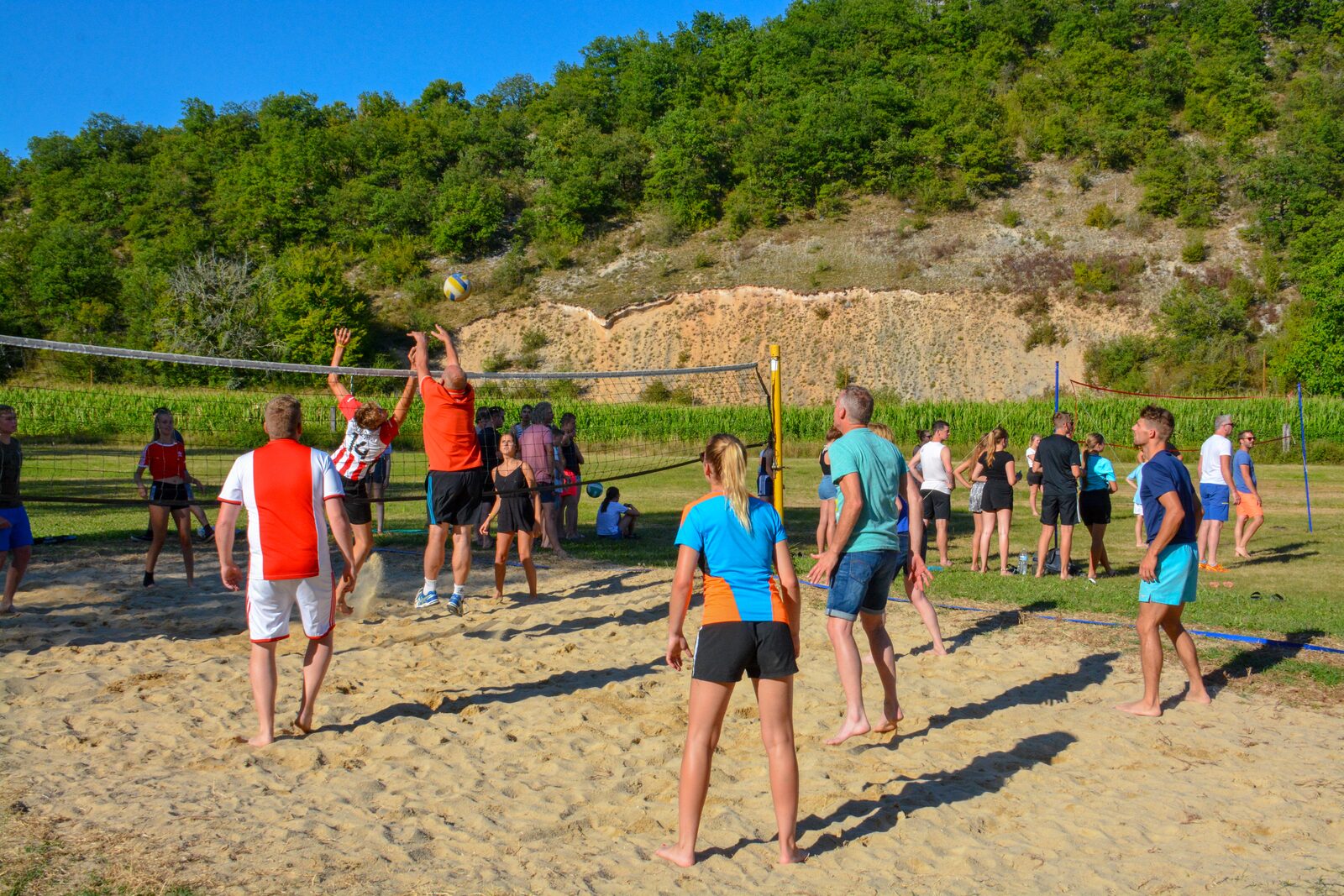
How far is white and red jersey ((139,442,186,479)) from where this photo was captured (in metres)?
8.74

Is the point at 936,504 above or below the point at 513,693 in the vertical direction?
above

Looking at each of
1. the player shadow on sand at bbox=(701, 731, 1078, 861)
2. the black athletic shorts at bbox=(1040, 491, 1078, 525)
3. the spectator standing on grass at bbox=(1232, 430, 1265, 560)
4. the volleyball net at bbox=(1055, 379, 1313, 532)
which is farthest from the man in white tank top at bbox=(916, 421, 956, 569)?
the volleyball net at bbox=(1055, 379, 1313, 532)

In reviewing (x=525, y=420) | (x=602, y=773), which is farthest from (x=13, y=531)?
(x=525, y=420)

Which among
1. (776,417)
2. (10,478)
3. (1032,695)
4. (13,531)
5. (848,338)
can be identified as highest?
(848,338)

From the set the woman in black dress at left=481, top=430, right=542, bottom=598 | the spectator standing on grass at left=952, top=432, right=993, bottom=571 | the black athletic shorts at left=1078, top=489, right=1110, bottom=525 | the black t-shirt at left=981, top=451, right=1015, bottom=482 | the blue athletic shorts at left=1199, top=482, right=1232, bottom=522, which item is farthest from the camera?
the blue athletic shorts at left=1199, top=482, right=1232, bottom=522

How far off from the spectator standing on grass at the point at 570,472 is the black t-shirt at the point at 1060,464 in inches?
214

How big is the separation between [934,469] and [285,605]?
23.3 ft

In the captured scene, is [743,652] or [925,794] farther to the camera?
[925,794]

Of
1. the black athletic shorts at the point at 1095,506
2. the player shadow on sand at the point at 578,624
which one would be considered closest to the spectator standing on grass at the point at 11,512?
the player shadow on sand at the point at 578,624

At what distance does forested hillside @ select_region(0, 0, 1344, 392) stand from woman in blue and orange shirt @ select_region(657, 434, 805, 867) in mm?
37172

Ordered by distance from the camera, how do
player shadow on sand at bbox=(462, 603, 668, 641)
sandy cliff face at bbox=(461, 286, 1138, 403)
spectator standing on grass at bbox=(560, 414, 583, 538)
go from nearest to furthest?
player shadow on sand at bbox=(462, 603, 668, 641) < spectator standing on grass at bbox=(560, 414, 583, 538) < sandy cliff face at bbox=(461, 286, 1138, 403)

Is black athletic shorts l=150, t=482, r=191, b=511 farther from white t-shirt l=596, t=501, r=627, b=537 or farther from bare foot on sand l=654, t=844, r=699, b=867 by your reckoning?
bare foot on sand l=654, t=844, r=699, b=867

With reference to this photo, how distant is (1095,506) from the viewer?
10.2 meters

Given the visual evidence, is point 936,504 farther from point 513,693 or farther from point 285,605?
point 285,605
